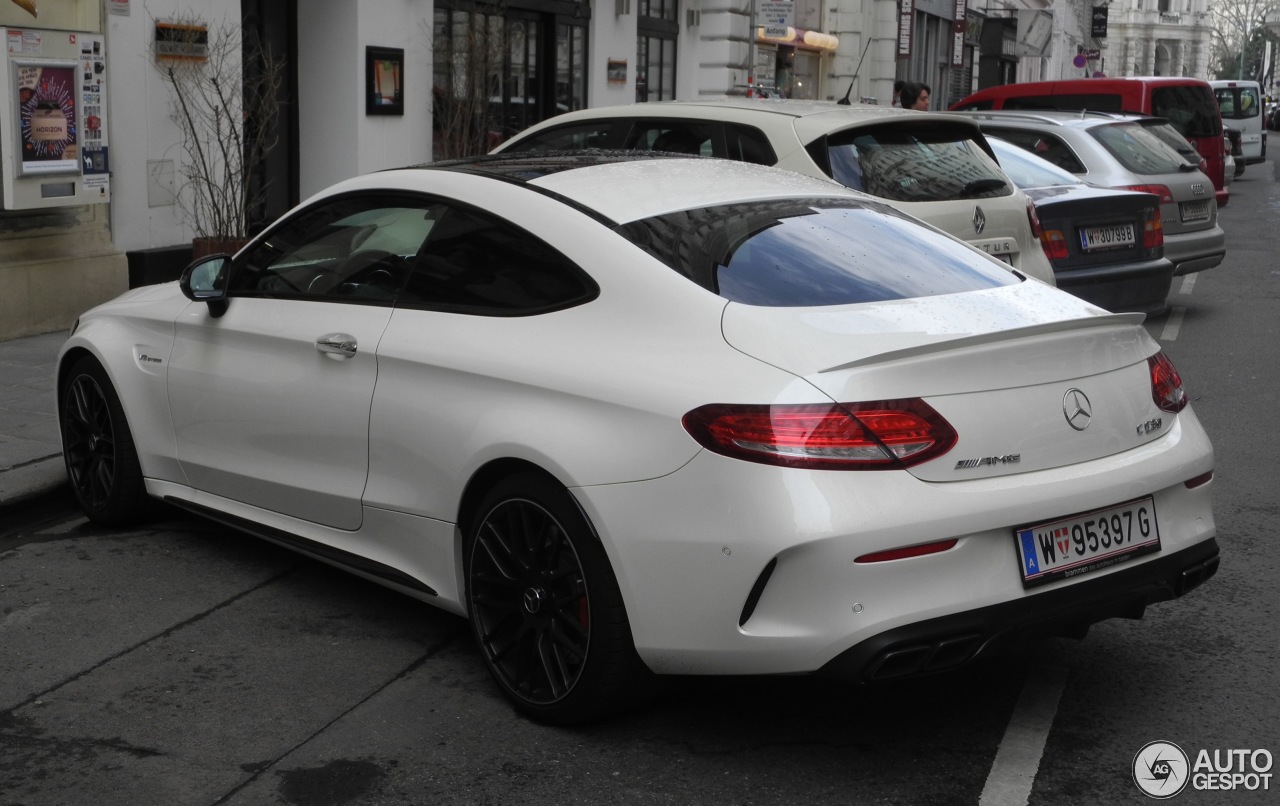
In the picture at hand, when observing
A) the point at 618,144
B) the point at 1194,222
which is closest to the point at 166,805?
the point at 618,144

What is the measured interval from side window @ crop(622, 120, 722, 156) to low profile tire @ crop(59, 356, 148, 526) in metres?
3.18

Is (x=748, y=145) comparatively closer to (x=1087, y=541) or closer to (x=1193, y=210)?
(x=1087, y=541)

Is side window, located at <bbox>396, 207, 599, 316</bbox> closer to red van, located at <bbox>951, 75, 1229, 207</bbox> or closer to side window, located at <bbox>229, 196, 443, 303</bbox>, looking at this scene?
side window, located at <bbox>229, 196, 443, 303</bbox>

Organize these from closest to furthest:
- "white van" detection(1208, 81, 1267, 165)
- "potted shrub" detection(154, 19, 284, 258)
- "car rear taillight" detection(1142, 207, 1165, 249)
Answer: "car rear taillight" detection(1142, 207, 1165, 249) → "potted shrub" detection(154, 19, 284, 258) → "white van" detection(1208, 81, 1267, 165)

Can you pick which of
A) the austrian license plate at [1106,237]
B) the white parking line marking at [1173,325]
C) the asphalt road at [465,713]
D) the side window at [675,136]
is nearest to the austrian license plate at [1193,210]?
the white parking line marking at [1173,325]

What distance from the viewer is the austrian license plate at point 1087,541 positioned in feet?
12.3

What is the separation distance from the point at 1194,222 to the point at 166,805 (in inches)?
429

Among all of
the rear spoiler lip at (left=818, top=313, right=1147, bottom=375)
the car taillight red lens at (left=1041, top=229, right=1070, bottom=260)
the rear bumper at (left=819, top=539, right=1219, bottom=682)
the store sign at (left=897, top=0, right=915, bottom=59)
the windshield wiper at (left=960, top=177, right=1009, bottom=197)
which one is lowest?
the rear bumper at (left=819, top=539, right=1219, bottom=682)

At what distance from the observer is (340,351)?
4.79 metres

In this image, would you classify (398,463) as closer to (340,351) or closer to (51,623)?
(340,351)

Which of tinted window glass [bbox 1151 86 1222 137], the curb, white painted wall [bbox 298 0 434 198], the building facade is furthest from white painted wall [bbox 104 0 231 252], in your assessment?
tinted window glass [bbox 1151 86 1222 137]

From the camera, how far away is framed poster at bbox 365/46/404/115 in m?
14.7

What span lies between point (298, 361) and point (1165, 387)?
2.67 metres

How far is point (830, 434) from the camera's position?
3574mm
